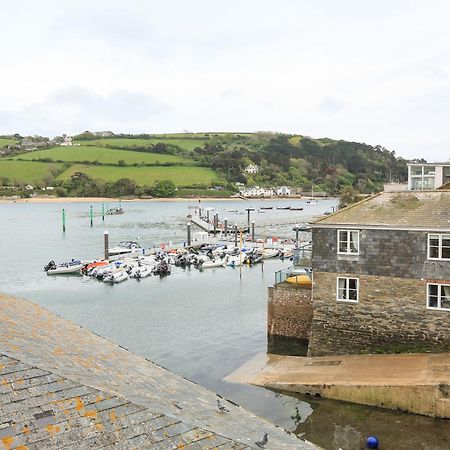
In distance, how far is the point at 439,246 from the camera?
2159cm

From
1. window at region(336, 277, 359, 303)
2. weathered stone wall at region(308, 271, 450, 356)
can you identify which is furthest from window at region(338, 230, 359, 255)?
window at region(336, 277, 359, 303)

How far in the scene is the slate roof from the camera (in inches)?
870

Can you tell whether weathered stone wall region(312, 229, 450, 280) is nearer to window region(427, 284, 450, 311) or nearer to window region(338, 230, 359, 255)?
window region(338, 230, 359, 255)

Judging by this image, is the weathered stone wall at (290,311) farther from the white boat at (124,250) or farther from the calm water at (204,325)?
the white boat at (124,250)

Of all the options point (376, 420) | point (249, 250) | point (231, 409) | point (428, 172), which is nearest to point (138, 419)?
point (231, 409)

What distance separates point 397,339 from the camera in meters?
22.9

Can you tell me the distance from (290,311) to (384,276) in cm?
671

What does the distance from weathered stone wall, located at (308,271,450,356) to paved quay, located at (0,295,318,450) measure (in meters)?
13.4

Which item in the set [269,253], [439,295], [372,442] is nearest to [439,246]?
[439,295]

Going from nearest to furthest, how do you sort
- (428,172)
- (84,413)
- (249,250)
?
(84,413)
(428,172)
(249,250)

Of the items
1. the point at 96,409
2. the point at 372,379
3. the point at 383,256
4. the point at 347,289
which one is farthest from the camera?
the point at 347,289

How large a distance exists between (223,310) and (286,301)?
1229cm

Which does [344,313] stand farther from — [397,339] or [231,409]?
[231,409]

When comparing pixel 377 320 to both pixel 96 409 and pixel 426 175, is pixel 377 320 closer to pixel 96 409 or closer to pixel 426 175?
pixel 426 175
